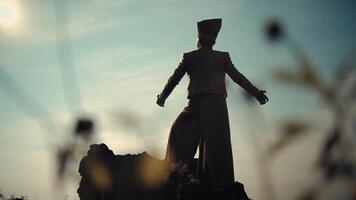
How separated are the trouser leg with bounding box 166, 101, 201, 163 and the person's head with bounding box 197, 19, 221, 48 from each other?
2.87 feet

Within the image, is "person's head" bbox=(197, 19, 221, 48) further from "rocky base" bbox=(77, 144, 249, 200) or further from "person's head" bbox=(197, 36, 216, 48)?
"rocky base" bbox=(77, 144, 249, 200)

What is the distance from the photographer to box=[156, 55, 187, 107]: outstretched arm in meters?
5.97

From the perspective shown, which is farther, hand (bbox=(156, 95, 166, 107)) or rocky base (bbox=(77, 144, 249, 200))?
hand (bbox=(156, 95, 166, 107))

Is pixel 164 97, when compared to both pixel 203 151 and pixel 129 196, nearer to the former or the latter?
pixel 203 151

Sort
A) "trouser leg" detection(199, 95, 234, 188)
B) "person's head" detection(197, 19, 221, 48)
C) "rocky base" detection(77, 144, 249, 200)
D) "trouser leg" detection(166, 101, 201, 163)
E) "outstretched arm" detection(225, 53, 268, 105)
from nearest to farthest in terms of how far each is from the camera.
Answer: "rocky base" detection(77, 144, 249, 200)
"trouser leg" detection(199, 95, 234, 188)
"trouser leg" detection(166, 101, 201, 163)
"person's head" detection(197, 19, 221, 48)
"outstretched arm" detection(225, 53, 268, 105)

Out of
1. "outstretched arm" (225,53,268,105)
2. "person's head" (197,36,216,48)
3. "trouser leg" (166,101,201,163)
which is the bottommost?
"trouser leg" (166,101,201,163)

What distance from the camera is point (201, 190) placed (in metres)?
5.16

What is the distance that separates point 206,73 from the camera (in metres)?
5.79

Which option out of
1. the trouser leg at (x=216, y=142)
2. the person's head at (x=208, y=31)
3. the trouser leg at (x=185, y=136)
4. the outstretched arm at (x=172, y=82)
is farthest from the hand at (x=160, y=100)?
the person's head at (x=208, y=31)

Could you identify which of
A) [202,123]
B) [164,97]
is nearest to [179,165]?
[202,123]

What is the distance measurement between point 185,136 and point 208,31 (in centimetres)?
148

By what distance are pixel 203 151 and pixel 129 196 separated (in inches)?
48.4

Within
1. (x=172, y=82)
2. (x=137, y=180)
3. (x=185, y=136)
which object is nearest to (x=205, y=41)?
(x=172, y=82)

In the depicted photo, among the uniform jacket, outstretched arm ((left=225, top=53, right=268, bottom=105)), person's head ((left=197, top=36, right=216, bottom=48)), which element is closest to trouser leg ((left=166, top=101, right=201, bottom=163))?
the uniform jacket
